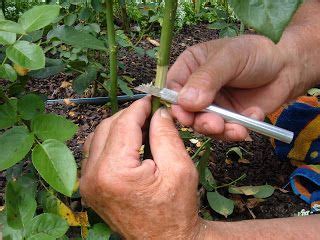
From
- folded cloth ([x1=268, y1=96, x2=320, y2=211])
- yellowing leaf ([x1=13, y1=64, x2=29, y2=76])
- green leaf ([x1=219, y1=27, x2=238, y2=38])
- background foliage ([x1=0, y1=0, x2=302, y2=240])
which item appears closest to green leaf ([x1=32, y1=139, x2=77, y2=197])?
background foliage ([x1=0, y1=0, x2=302, y2=240])

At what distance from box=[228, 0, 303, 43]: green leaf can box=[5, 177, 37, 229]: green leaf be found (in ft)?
1.72

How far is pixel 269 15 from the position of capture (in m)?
0.46

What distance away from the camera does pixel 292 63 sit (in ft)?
3.92

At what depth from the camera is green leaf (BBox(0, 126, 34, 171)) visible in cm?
74

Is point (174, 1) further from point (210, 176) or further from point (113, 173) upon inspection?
point (210, 176)

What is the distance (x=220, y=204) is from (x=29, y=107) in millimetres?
621

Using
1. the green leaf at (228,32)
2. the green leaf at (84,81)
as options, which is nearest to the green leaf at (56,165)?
the green leaf at (84,81)

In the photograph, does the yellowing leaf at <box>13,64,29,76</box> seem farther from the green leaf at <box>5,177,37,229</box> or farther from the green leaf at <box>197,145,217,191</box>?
the green leaf at <box>197,145,217,191</box>

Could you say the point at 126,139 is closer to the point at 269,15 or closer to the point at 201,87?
the point at 201,87

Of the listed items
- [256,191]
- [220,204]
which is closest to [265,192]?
[256,191]

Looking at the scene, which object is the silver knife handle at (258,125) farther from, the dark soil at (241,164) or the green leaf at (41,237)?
the dark soil at (241,164)

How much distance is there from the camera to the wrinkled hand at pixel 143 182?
0.81 m

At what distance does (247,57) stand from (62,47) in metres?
0.97

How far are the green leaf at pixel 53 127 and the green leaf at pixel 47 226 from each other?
0.47ft
